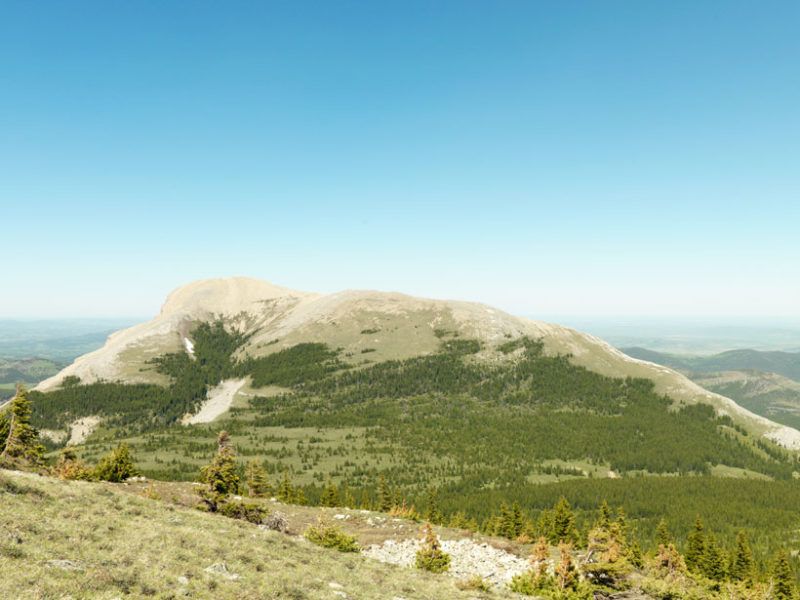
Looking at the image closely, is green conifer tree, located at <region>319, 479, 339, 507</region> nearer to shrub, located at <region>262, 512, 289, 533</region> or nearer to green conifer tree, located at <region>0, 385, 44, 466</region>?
shrub, located at <region>262, 512, 289, 533</region>

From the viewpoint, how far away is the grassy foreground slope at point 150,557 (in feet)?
62.0

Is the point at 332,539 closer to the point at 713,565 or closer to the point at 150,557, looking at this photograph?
the point at 150,557

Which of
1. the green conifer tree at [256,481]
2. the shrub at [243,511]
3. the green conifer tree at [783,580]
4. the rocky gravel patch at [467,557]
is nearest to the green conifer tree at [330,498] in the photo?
the green conifer tree at [256,481]

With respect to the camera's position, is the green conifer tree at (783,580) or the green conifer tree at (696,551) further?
the green conifer tree at (696,551)

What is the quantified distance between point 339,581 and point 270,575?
5.03 meters

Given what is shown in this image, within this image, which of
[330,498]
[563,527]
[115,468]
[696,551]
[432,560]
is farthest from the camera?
[330,498]

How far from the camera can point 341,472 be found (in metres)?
170

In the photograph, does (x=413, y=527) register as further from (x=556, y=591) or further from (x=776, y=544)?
(x=776, y=544)

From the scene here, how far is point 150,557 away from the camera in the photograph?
928 inches

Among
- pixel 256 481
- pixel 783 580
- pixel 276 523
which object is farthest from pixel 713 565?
pixel 256 481

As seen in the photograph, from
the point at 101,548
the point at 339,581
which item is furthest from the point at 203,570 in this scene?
the point at 339,581

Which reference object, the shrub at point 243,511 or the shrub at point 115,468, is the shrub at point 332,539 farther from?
the shrub at point 115,468

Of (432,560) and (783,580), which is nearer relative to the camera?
(432,560)

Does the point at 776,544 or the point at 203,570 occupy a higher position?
the point at 203,570
